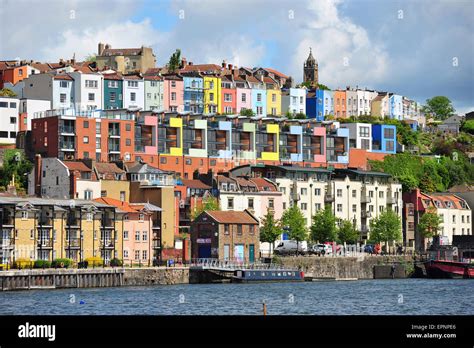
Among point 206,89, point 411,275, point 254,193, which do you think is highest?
point 206,89

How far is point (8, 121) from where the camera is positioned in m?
141

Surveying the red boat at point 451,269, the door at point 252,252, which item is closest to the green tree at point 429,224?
the red boat at point 451,269

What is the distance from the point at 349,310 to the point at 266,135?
87706 mm

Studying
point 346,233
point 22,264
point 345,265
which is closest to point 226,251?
point 345,265

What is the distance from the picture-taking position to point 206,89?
170m

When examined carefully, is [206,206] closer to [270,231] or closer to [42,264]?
[270,231]

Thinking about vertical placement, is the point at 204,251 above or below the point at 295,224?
below

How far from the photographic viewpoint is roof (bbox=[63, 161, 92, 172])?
12212 cm

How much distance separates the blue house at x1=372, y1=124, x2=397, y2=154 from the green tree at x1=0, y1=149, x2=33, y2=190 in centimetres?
6034


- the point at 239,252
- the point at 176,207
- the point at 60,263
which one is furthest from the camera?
the point at 176,207

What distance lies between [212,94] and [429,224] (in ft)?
130

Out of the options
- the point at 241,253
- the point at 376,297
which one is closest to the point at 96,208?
the point at 241,253
